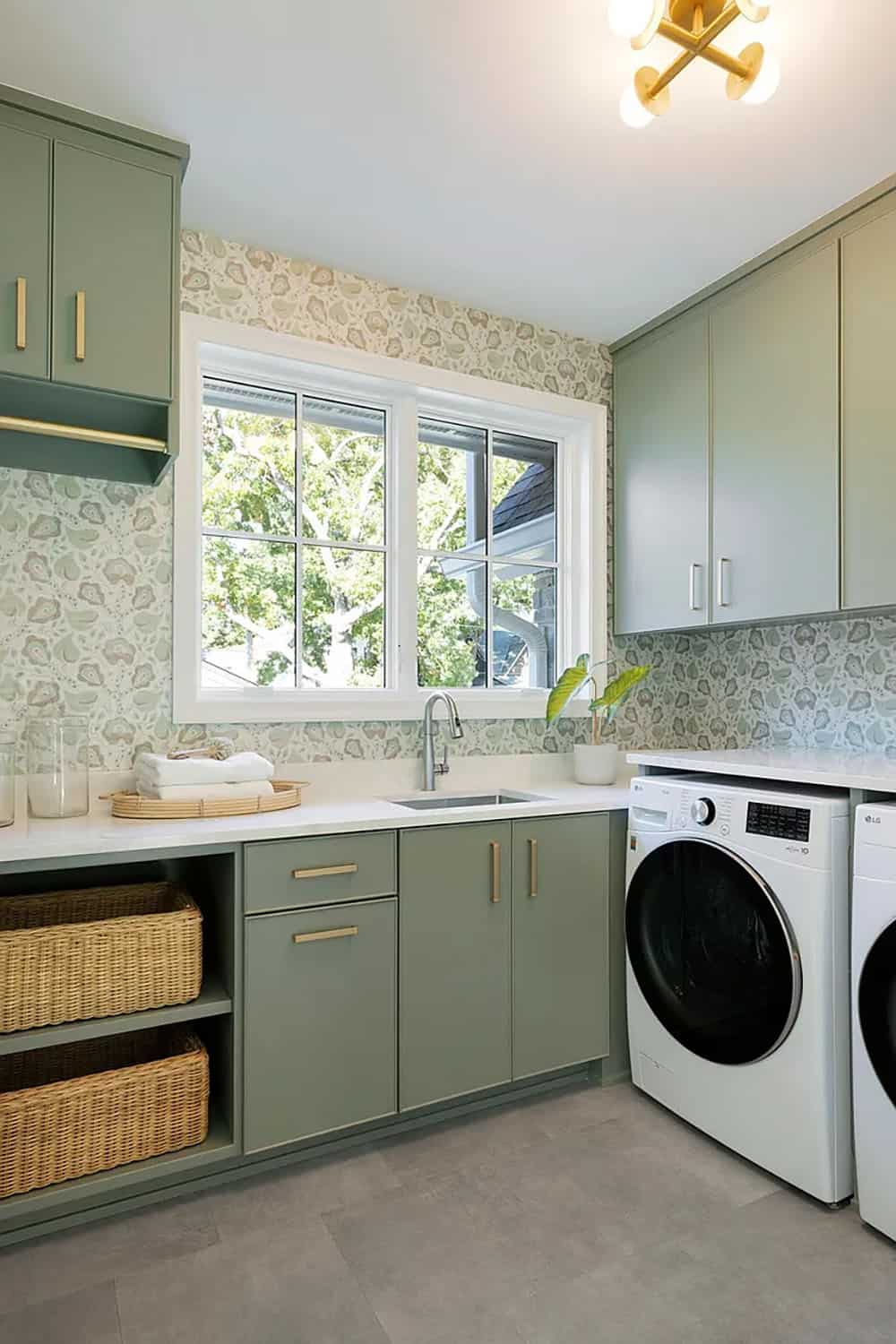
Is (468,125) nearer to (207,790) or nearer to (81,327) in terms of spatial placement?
(81,327)

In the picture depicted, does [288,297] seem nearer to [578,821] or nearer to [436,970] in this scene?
[578,821]

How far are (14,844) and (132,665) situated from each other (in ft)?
2.37

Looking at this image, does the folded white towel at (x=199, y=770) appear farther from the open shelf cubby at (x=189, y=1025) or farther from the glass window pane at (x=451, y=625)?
the glass window pane at (x=451, y=625)

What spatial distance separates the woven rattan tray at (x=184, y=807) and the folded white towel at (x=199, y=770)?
54 mm

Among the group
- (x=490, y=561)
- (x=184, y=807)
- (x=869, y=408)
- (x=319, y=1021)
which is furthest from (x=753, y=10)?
(x=319, y=1021)

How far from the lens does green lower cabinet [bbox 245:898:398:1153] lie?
78.5 inches

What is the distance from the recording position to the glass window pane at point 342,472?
276 centimetres

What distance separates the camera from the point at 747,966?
207cm

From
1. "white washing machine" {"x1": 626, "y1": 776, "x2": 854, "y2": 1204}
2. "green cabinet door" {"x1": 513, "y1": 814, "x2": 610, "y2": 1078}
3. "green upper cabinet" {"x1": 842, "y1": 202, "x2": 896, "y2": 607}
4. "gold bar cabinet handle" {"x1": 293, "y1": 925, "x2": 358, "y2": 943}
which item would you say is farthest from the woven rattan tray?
"green upper cabinet" {"x1": 842, "y1": 202, "x2": 896, "y2": 607}

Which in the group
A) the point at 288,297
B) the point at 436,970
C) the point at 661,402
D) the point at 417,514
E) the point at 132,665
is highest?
the point at 288,297

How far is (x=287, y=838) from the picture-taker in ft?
6.66

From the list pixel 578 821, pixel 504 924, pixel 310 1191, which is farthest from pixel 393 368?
pixel 310 1191

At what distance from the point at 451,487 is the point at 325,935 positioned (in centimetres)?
163

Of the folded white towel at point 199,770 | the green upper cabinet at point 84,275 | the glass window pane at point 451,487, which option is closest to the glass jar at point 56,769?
the folded white towel at point 199,770
